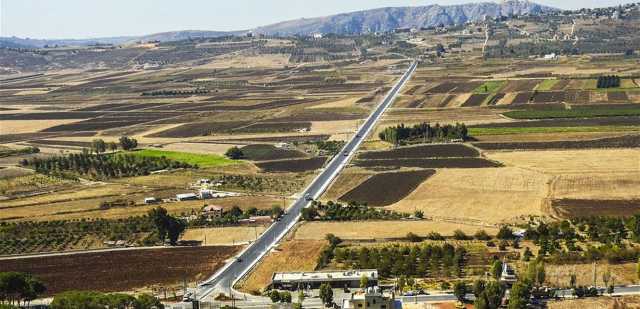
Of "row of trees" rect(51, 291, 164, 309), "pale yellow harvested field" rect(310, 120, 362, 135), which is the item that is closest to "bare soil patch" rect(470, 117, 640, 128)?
"pale yellow harvested field" rect(310, 120, 362, 135)

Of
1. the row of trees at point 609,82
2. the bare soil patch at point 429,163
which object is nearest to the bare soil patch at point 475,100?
the row of trees at point 609,82

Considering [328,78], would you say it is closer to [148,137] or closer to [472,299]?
[148,137]

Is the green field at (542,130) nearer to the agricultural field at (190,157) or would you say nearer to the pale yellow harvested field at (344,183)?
the pale yellow harvested field at (344,183)

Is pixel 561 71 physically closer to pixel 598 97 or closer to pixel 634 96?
pixel 598 97

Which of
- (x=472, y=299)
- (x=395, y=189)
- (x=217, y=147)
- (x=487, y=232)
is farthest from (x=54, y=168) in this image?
(x=472, y=299)

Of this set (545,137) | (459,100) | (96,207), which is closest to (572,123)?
(545,137)
